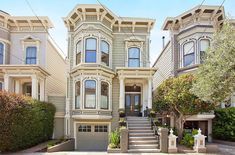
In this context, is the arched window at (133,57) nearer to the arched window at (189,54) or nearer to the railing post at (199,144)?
the arched window at (189,54)

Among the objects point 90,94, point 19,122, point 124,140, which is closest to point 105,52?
point 90,94

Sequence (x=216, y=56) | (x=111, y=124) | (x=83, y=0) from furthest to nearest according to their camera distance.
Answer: (x=111, y=124), (x=83, y=0), (x=216, y=56)

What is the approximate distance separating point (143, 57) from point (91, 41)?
14.6ft

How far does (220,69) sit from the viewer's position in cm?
→ 1109

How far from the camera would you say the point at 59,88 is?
1000 inches

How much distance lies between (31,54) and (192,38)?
1302 centimetres

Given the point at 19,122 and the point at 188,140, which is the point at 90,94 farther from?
the point at 188,140

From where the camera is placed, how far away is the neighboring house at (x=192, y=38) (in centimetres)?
1942

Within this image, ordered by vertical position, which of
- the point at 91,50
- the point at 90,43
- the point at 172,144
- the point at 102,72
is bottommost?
the point at 172,144

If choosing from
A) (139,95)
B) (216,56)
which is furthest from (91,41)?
(216,56)

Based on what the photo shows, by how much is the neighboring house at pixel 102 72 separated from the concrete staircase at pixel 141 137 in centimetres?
167

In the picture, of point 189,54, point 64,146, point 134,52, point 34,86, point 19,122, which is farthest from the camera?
point 134,52

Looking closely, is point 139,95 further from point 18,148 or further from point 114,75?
point 18,148

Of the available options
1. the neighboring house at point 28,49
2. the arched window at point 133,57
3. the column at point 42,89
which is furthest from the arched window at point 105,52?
the column at point 42,89
